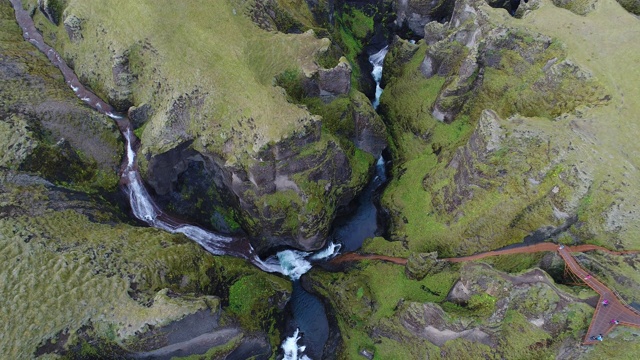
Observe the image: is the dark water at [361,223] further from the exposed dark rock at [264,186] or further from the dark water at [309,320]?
the dark water at [309,320]

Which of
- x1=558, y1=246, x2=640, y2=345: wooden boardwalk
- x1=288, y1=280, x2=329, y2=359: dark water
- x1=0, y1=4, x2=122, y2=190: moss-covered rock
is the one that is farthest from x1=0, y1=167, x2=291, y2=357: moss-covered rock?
x1=558, y1=246, x2=640, y2=345: wooden boardwalk

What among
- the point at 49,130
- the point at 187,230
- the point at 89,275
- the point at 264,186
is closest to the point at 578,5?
the point at 264,186

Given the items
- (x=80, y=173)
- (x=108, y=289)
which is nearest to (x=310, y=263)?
(x=108, y=289)

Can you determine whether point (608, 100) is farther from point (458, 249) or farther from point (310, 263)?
point (310, 263)

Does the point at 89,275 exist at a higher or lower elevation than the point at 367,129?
lower

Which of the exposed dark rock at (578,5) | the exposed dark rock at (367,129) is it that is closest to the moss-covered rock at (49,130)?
the exposed dark rock at (367,129)

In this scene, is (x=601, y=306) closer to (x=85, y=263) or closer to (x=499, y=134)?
(x=499, y=134)
